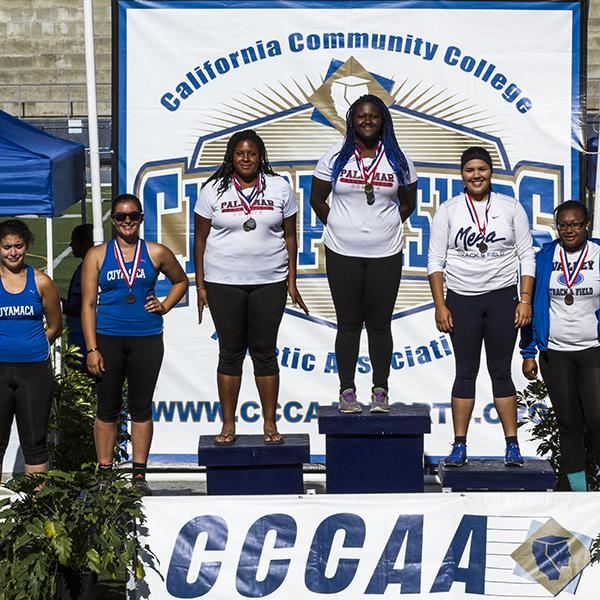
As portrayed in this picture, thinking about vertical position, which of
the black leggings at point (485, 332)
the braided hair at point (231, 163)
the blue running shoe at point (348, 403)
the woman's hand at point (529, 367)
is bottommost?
the blue running shoe at point (348, 403)

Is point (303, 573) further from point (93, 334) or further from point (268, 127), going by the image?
point (268, 127)

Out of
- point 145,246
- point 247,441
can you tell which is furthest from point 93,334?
point 247,441

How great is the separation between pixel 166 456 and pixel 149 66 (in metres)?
2.42

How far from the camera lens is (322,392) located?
26.8ft

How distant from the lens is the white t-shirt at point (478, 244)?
6.31 meters

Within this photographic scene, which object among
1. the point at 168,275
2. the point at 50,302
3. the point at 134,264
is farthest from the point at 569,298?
the point at 50,302

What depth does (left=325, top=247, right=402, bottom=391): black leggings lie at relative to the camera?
21.3 feet

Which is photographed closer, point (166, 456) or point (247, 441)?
point (247, 441)

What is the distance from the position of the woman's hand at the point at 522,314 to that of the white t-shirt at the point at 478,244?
13cm

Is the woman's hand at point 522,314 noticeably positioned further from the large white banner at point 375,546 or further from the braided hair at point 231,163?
the braided hair at point 231,163

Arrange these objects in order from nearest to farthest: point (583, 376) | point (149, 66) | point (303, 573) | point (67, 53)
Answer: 1. point (303, 573)
2. point (583, 376)
3. point (149, 66)
4. point (67, 53)

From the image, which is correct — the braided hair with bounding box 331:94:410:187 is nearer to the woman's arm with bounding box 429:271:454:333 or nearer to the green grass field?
the woman's arm with bounding box 429:271:454:333

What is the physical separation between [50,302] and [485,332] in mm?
2171

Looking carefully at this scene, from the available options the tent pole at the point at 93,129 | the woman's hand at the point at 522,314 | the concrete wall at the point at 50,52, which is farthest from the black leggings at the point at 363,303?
the concrete wall at the point at 50,52
